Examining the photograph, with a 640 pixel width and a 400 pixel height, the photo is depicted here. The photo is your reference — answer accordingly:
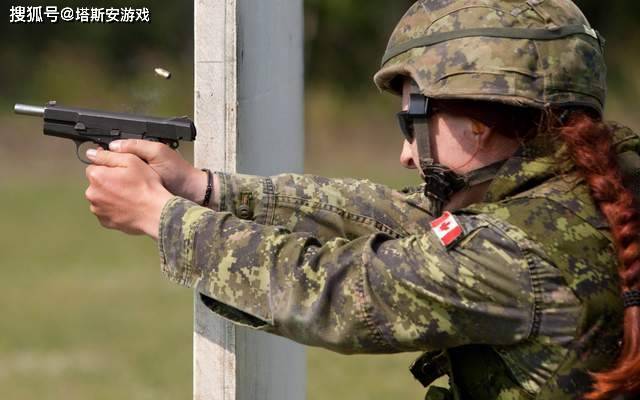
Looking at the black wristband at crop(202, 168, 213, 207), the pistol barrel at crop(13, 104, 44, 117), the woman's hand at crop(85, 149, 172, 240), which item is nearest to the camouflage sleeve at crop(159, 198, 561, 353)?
the woman's hand at crop(85, 149, 172, 240)

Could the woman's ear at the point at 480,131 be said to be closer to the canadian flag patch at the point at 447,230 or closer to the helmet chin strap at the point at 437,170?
the helmet chin strap at the point at 437,170

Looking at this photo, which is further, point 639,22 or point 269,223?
point 639,22

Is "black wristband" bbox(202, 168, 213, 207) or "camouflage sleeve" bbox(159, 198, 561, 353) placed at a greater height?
"black wristband" bbox(202, 168, 213, 207)

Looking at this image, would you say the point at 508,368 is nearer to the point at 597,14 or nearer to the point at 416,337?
the point at 416,337

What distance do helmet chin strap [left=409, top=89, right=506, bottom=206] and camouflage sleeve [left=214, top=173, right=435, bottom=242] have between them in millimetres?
499

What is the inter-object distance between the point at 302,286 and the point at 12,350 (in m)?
8.30

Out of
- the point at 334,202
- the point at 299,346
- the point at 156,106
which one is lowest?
the point at 299,346

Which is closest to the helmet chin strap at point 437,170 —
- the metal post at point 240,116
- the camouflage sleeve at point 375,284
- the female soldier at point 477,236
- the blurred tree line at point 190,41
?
the female soldier at point 477,236

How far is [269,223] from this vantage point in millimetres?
3908

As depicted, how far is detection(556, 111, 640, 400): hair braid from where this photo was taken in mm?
3033

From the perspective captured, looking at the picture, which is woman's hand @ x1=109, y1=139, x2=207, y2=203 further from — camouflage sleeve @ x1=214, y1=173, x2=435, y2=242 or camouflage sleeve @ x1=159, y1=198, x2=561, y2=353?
camouflage sleeve @ x1=159, y1=198, x2=561, y2=353

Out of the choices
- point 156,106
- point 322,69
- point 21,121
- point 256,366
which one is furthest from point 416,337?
point 322,69

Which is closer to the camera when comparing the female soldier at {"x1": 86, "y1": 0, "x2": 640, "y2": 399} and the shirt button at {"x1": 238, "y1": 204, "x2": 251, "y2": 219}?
the female soldier at {"x1": 86, "y1": 0, "x2": 640, "y2": 399}

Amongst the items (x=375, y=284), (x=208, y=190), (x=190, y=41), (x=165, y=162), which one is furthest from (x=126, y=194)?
(x=190, y=41)
